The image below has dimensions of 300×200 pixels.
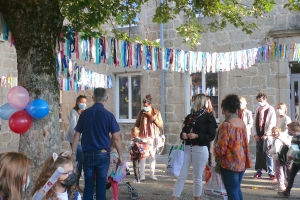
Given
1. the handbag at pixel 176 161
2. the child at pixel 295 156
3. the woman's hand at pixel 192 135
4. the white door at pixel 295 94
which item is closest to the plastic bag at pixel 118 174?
the handbag at pixel 176 161

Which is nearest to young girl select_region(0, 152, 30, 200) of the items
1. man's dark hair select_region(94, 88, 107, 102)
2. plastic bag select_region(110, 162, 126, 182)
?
man's dark hair select_region(94, 88, 107, 102)

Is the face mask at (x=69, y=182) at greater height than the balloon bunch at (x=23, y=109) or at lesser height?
lesser

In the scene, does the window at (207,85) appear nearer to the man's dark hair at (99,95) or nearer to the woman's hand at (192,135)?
the woman's hand at (192,135)

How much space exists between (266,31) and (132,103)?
5.11 meters

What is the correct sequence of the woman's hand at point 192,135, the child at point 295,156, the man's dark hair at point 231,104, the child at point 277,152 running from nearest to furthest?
the man's dark hair at point 231,104 < the woman's hand at point 192,135 < the child at point 295,156 < the child at point 277,152

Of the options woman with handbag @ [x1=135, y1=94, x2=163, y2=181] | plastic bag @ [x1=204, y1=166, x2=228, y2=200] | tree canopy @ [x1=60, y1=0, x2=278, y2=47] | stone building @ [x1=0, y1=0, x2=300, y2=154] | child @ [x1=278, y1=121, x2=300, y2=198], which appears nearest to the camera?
plastic bag @ [x1=204, y1=166, x2=228, y2=200]

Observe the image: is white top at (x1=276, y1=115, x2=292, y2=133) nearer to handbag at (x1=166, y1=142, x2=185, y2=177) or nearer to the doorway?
handbag at (x1=166, y1=142, x2=185, y2=177)

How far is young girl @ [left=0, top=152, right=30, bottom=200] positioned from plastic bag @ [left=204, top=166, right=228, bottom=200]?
10.5ft

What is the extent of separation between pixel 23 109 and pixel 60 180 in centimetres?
225

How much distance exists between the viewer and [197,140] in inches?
230

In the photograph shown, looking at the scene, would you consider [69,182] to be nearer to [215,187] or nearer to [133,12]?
[215,187]

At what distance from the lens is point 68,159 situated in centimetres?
345

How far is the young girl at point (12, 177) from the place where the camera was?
2.67 m

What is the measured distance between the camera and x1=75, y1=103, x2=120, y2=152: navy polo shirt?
215 inches
